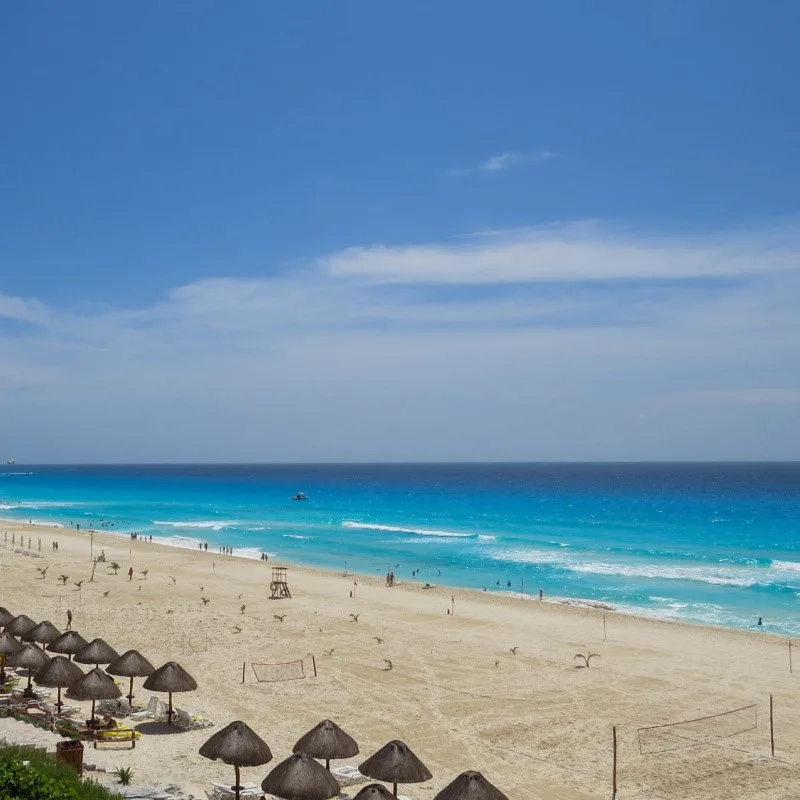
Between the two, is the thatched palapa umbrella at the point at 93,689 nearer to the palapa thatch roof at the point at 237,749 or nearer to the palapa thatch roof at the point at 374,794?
the palapa thatch roof at the point at 237,749

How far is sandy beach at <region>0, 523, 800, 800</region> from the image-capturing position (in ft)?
54.0

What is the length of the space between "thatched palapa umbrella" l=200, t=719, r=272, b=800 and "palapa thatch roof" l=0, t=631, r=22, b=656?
901 centimetres

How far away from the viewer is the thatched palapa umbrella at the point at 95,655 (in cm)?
1977

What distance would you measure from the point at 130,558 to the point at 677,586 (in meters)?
33.4

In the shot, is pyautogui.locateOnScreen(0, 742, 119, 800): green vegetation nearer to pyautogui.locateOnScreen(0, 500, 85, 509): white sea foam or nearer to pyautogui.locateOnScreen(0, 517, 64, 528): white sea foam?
pyautogui.locateOnScreen(0, 517, 64, 528): white sea foam

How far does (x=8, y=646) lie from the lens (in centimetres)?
2089

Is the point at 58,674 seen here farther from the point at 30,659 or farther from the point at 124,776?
the point at 124,776

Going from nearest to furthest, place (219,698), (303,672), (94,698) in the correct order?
(94,698) < (219,698) < (303,672)

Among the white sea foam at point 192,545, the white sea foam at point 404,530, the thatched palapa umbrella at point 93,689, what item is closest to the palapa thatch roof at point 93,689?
the thatched palapa umbrella at point 93,689

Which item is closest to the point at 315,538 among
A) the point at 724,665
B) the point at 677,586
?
the point at 677,586

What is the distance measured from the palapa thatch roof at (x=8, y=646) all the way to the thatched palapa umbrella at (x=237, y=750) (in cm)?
901

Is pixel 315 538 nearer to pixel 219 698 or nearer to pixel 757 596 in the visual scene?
pixel 757 596

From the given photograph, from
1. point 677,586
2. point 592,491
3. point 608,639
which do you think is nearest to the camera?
point 608,639

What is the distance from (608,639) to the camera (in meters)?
30.0
